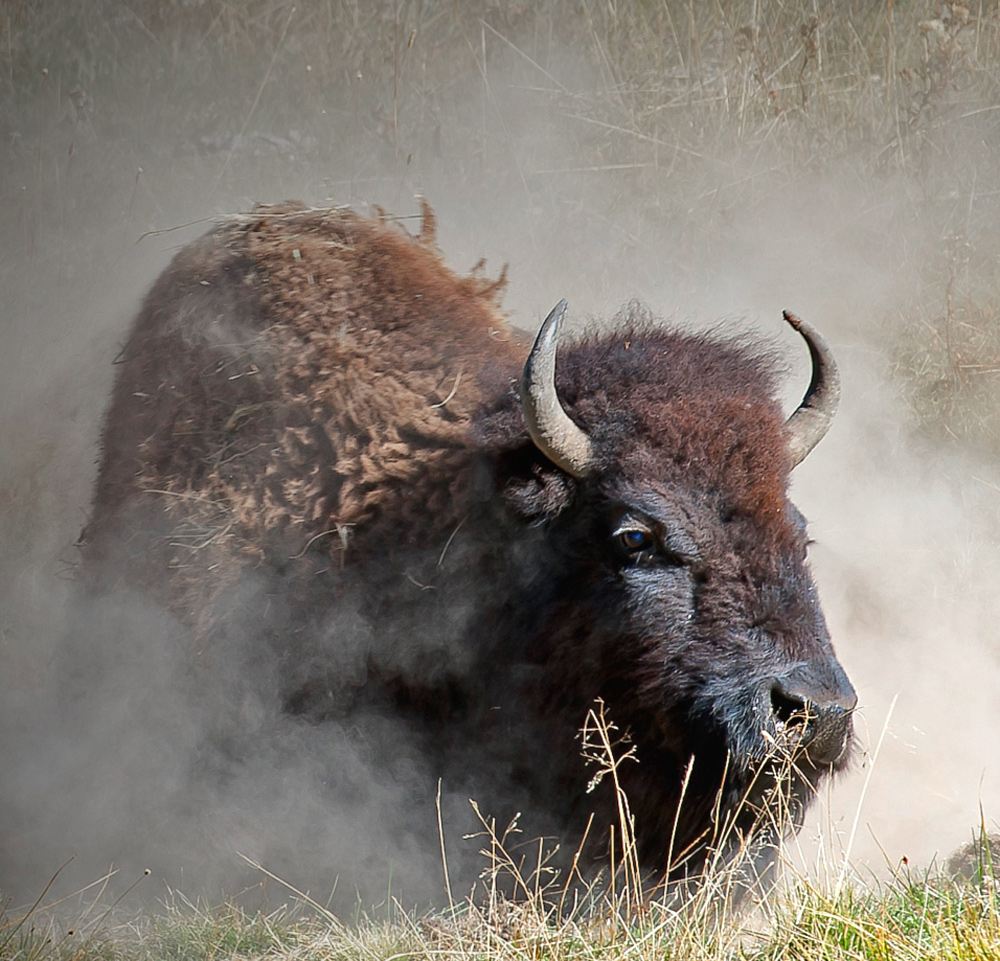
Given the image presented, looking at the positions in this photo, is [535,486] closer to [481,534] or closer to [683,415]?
[481,534]

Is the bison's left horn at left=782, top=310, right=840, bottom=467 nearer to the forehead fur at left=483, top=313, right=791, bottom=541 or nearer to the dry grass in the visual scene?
the forehead fur at left=483, top=313, right=791, bottom=541

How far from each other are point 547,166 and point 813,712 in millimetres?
5269

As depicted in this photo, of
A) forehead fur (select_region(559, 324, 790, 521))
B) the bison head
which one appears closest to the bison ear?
the bison head

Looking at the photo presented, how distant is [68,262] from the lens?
7227 millimetres

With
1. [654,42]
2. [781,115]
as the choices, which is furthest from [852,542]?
[654,42]

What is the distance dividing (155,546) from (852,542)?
3.69 m

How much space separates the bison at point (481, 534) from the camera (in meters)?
3.06

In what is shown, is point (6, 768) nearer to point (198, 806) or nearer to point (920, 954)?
point (198, 806)

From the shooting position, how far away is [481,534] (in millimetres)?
3459

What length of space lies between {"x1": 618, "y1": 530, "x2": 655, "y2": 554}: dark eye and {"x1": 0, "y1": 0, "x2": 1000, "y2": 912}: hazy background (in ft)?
10.9

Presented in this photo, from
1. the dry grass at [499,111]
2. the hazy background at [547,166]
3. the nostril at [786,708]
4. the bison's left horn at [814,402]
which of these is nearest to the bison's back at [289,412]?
the bison's left horn at [814,402]

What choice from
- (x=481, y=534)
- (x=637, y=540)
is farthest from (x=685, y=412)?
(x=481, y=534)

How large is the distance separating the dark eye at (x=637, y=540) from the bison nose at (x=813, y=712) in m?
0.54

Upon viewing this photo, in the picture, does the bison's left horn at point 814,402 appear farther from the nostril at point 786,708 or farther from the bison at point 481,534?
the nostril at point 786,708
